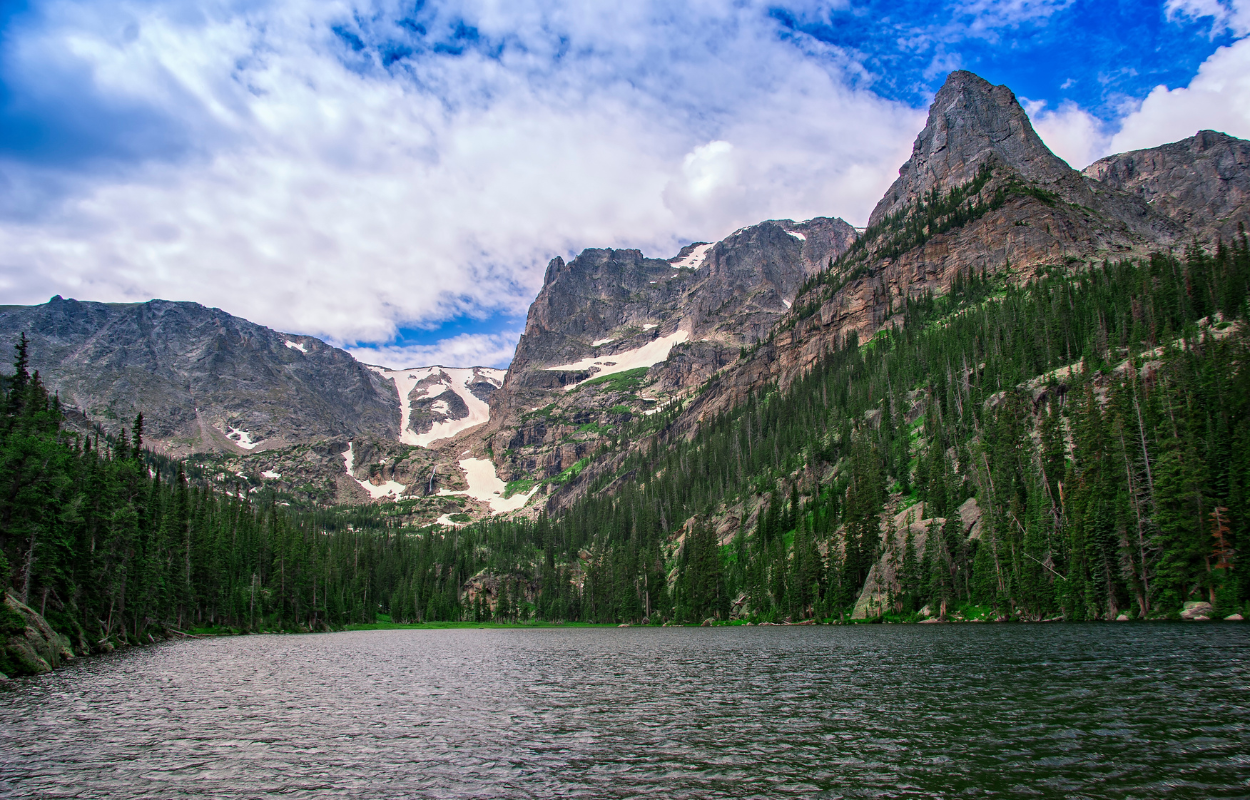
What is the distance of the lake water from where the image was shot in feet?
54.9

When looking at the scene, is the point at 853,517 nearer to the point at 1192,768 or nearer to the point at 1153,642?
the point at 1153,642

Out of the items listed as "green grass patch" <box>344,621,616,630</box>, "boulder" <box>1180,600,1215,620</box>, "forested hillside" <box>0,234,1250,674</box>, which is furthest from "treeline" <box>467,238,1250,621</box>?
"green grass patch" <box>344,621,616,630</box>

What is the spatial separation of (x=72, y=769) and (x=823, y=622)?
92.2 m

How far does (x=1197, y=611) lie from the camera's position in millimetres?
55688

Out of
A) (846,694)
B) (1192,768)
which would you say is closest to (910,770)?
(1192,768)

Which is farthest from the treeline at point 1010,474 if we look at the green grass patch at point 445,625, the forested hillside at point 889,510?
the green grass patch at point 445,625

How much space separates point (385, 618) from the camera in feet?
519

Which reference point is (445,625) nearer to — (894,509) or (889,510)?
(889,510)

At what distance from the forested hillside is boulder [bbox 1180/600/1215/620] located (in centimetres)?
118

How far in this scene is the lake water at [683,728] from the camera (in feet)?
54.9

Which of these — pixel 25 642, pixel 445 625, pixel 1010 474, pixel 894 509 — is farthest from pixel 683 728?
pixel 445 625

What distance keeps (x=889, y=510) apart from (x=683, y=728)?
9586cm

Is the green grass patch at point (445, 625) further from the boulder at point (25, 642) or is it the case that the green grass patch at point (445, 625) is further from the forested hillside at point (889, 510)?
the boulder at point (25, 642)

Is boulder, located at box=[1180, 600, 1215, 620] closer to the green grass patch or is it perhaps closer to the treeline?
the treeline
